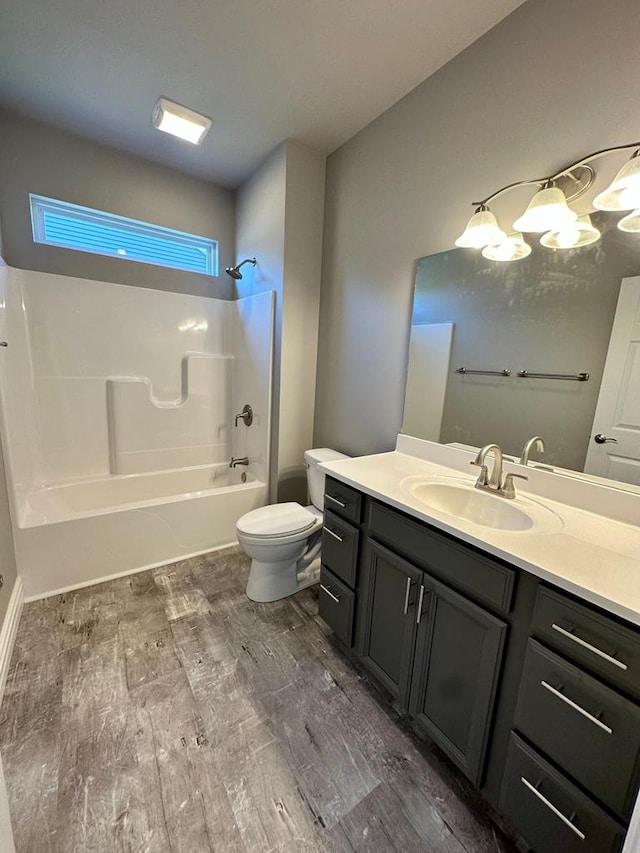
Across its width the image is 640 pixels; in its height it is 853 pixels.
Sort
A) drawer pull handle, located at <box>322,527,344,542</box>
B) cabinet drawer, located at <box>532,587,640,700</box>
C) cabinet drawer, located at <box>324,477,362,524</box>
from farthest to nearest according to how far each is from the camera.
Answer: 1. drawer pull handle, located at <box>322,527,344,542</box>
2. cabinet drawer, located at <box>324,477,362,524</box>
3. cabinet drawer, located at <box>532,587,640,700</box>

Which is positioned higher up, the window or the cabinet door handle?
the window

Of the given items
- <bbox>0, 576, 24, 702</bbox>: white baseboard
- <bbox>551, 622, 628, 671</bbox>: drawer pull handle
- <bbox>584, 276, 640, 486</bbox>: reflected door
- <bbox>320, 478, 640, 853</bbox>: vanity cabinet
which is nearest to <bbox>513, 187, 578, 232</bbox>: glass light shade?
<bbox>584, 276, 640, 486</bbox>: reflected door

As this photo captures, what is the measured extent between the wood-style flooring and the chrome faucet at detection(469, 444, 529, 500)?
3.12ft

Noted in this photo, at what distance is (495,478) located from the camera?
4.46 ft

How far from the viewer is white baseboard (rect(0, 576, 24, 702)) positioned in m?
1.42

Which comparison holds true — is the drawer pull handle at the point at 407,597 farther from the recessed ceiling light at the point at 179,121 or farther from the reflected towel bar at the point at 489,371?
the recessed ceiling light at the point at 179,121

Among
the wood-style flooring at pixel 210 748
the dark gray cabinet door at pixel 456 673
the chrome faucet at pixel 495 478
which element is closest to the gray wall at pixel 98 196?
the wood-style flooring at pixel 210 748

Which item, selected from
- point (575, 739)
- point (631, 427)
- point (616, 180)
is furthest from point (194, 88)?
point (575, 739)

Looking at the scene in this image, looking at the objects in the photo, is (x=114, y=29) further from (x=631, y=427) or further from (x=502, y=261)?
(x=631, y=427)

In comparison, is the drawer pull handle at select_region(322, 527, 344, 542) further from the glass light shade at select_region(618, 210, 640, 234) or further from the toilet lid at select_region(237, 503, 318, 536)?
the glass light shade at select_region(618, 210, 640, 234)

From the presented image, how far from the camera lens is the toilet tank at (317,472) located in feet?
7.23

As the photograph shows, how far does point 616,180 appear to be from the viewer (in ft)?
3.33

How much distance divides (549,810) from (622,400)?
3.80ft

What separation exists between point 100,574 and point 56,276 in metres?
1.92
